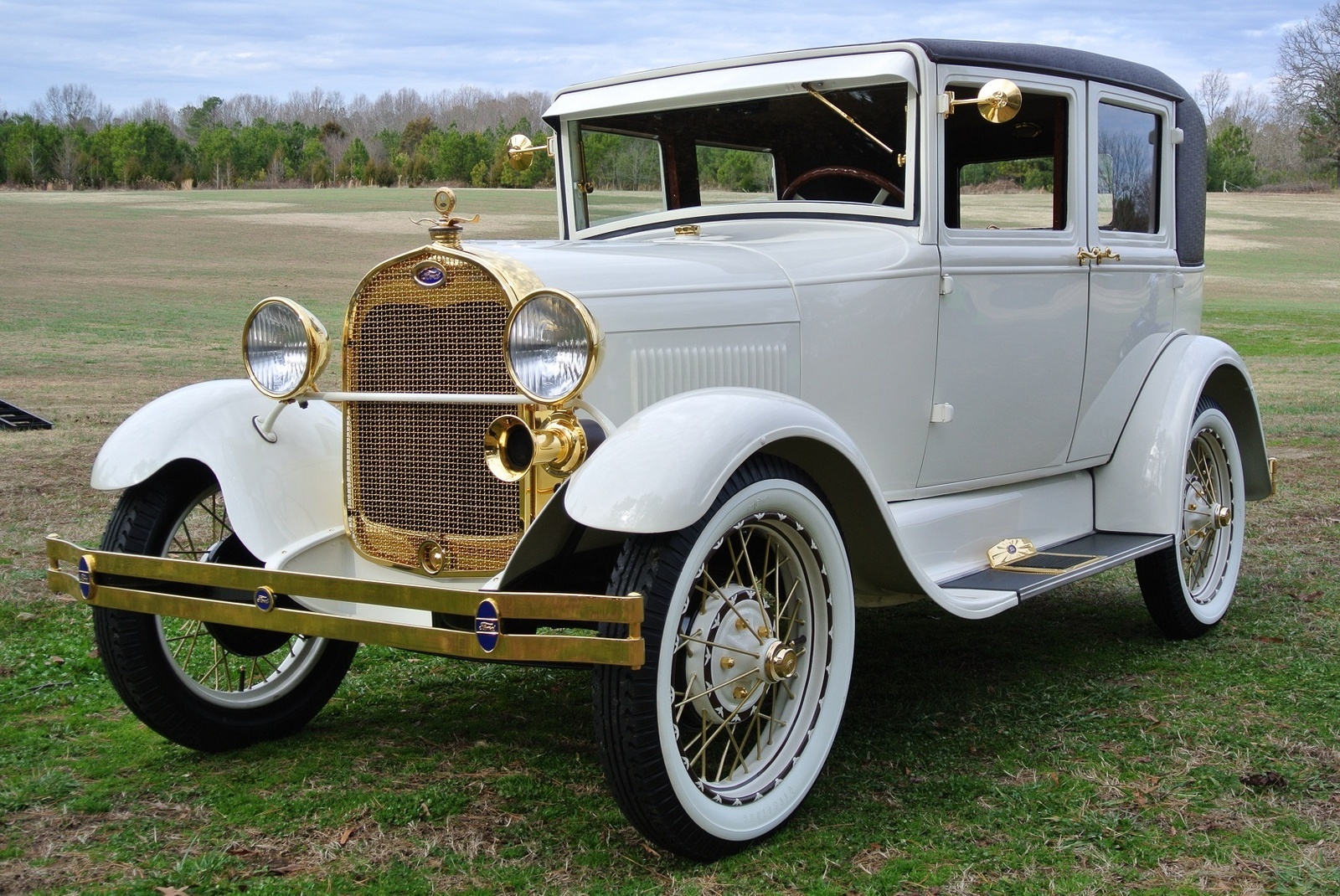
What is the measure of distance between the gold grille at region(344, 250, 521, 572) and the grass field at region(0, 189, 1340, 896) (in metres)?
0.69

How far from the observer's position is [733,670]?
3.03m

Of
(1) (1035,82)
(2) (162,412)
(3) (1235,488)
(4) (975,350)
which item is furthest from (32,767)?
(3) (1235,488)

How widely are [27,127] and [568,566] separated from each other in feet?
203

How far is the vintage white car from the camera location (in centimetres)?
286

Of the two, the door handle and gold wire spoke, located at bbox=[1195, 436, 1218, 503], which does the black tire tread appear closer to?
the door handle

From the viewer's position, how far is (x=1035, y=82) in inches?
168

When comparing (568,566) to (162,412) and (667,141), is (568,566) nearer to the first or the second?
(162,412)

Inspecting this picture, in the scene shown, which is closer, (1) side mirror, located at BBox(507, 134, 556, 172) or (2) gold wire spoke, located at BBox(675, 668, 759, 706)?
(2) gold wire spoke, located at BBox(675, 668, 759, 706)

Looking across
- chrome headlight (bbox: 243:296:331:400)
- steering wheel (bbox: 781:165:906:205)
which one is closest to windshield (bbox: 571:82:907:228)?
steering wheel (bbox: 781:165:906:205)

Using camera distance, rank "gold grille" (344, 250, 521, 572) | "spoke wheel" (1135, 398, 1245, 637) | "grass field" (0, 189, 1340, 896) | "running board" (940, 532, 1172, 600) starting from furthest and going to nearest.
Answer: "spoke wheel" (1135, 398, 1245, 637)
"running board" (940, 532, 1172, 600)
"gold grille" (344, 250, 521, 572)
"grass field" (0, 189, 1340, 896)

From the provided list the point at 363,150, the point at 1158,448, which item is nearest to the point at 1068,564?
the point at 1158,448

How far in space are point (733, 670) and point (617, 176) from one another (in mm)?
2279

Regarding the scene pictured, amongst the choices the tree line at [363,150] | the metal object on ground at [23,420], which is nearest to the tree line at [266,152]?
the tree line at [363,150]

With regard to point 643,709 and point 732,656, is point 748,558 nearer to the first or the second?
point 732,656
